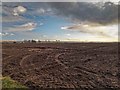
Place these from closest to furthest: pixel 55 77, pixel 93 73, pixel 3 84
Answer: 1. pixel 3 84
2. pixel 55 77
3. pixel 93 73

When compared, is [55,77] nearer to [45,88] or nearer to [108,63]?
[45,88]

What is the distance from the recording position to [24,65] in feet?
68.8

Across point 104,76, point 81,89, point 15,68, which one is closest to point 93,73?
point 104,76

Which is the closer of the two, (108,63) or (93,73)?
(93,73)

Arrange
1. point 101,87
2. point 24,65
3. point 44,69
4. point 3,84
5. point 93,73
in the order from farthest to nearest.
Answer: 1. point 24,65
2. point 44,69
3. point 93,73
4. point 101,87
5. point 3,84

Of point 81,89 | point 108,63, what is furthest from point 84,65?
point 81,89

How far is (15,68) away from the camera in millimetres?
19781

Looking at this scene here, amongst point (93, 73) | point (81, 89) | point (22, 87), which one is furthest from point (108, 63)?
point (22, 87)

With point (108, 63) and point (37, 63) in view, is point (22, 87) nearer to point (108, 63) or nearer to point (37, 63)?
point (37, 63)

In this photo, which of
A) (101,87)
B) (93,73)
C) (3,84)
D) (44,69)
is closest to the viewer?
(3,84)

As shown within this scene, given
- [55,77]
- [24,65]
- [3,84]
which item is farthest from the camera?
[24,65]

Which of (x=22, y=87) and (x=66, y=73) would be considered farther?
(x=66, y=73)

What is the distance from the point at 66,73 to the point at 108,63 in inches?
203

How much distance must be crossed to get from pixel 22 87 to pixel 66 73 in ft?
13.9
